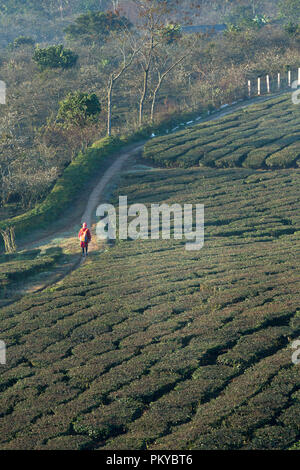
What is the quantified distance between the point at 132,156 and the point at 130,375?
118ft

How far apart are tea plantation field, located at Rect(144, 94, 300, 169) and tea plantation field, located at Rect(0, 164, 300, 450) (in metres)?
17.1

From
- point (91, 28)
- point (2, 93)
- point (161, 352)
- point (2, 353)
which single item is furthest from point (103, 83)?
point (161, 352)

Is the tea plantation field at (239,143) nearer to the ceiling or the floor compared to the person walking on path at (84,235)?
nearer to the ceiling

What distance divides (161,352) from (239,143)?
3555 cm

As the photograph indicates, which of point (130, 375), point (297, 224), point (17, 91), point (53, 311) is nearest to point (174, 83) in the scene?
point (17, 91)

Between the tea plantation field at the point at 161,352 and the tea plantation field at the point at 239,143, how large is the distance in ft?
56.2

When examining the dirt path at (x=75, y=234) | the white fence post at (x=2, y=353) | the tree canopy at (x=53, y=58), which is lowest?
the white fence post at (x=2, y=353)

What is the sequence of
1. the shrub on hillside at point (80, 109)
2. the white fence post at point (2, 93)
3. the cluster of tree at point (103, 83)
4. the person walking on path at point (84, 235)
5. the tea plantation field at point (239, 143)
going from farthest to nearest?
the white fence post at point (2, 93) < the shrub on hillside at point (80, 109) < the cluster of tree at point (103, 83) < the tea plantation field at point (239, 143) < the person walking on path at point (84, 235)

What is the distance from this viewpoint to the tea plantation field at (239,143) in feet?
152

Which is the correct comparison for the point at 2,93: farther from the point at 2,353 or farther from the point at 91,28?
the point at 2,353

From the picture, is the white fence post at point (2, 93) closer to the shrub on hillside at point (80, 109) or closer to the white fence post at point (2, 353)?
the shrub on hillside at point (80, 109)

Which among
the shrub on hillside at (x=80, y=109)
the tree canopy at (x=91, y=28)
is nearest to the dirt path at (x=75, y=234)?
the shrub on hillside at (x=80, y=109)

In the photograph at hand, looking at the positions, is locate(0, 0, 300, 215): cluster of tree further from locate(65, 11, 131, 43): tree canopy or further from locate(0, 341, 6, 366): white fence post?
locate(0, 341, 6, 366): white fence post

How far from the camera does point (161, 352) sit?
18.1m
